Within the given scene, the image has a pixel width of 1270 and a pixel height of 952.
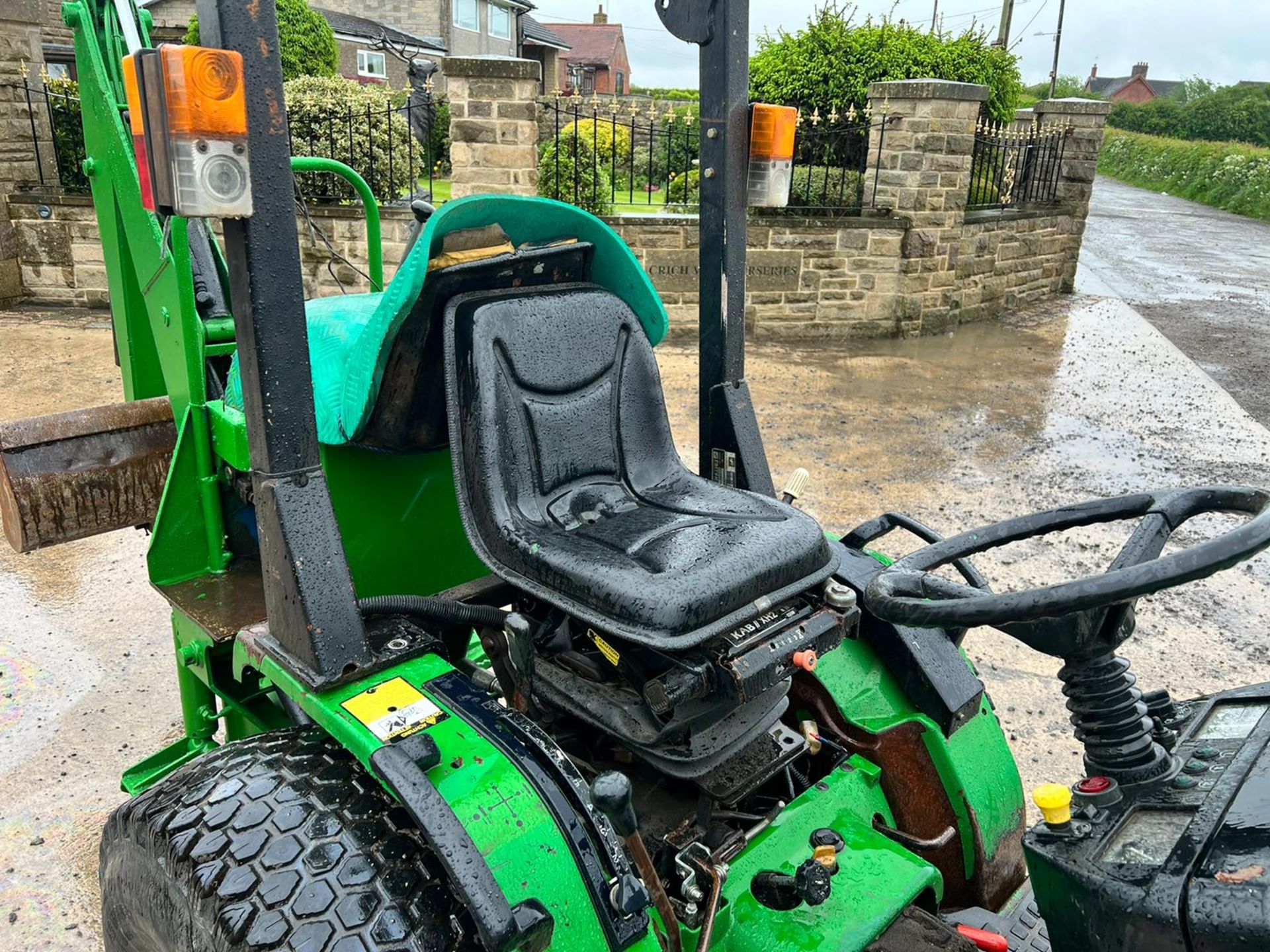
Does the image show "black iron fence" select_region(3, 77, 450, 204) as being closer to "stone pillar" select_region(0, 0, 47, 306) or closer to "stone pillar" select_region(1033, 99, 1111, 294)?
"stone pillar" select_region(0, 0, 47, 306)

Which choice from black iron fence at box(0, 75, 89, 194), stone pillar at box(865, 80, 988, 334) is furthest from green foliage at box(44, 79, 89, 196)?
stone pillar at box(865, 80, 988, 334)

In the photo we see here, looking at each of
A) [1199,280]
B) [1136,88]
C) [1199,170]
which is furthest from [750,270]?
[1136,88]

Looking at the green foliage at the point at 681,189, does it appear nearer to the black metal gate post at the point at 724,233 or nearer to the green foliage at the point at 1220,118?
the black metal gate post at the point at 724,233

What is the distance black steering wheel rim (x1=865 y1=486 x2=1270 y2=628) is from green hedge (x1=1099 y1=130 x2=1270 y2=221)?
25.9m

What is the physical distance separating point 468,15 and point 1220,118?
3105 cm

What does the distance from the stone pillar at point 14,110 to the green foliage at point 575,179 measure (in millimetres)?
4388

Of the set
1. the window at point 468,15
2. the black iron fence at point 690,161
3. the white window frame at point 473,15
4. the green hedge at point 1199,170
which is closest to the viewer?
the black iron fence at point 690,161

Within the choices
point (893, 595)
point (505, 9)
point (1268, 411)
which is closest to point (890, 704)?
point (893, 595)

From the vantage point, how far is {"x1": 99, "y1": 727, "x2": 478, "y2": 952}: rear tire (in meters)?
1.42

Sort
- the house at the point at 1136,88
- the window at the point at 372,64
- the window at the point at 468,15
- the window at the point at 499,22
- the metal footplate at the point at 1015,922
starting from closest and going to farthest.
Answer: the metal footplate at the point at 1015,922
the window at the point at 372,64
the window at the point at 468,15
the window at the point at 499,22
the house at the point at 1136,88

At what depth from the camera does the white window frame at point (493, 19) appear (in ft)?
129

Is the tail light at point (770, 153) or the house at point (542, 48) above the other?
the house at point (542, 48)

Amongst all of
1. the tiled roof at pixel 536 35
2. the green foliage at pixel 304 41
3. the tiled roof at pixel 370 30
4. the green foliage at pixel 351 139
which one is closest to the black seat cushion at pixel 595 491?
the green foliage at pixel 351 139

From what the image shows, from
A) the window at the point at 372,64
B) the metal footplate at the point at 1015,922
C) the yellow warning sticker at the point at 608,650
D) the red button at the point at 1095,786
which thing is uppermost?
the window at the point at 372,64
